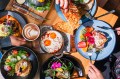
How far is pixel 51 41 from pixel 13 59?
0.26 m

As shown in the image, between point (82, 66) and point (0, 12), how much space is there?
2.03 ft

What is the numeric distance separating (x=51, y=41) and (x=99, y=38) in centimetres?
30

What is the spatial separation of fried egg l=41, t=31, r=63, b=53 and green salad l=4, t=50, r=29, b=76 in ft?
0.43

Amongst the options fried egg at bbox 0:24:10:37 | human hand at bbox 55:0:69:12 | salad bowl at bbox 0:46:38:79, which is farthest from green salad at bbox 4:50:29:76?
human hand at bbox 55:0:69:12

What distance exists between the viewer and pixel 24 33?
178 cm

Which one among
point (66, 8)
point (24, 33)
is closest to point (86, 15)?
point (66, 8)

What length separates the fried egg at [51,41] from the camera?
1776 mm

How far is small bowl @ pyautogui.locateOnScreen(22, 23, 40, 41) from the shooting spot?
178 cm

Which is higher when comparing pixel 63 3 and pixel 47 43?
pixel 63 3

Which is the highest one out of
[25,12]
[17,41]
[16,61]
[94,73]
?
[25,12]

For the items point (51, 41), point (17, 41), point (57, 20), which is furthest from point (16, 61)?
point (57, 20)

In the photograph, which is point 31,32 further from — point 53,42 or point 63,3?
point 63,3

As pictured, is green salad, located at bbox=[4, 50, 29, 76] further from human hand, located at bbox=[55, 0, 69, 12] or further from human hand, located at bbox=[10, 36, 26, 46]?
human hand, located at bbox=[55, 0, 69, 12]

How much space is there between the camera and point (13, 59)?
5.87ft
